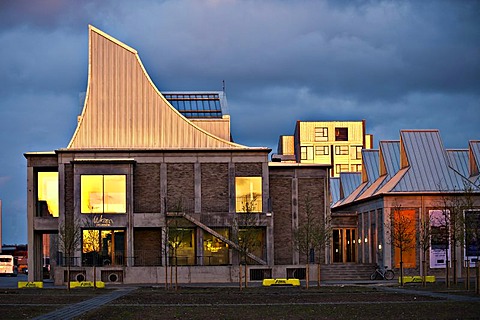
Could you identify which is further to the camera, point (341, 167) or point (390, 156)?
point (341, 167)

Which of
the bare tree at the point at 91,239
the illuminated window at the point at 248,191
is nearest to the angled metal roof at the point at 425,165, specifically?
the illuminated window at the point at 248,191

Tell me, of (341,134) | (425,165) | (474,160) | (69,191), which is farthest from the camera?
(341,134)

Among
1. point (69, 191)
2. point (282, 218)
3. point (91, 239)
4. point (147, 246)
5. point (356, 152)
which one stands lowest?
point (147, 246)

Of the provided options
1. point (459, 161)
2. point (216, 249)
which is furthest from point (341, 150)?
point (216, 249)

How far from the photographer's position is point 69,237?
61.5 m

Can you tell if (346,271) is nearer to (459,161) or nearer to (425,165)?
(425,165)

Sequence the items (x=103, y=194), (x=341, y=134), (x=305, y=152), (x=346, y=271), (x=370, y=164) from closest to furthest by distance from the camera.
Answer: (x=103, y=194), (x=346, y=271), (x=370, y=164), (x=305, y=152), (x=341, y=134)

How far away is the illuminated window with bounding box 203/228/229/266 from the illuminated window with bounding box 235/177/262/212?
97.1 inches

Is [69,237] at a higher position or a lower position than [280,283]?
higher

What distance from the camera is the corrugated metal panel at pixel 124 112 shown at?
7431cm

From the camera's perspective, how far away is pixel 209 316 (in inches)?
1287

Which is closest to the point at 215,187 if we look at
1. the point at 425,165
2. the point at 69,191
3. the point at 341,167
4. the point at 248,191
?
the point at 248,191

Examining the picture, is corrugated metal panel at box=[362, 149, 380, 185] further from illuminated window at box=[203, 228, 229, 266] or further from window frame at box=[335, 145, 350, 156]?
window frame at box=[335, 145, 350, 156]

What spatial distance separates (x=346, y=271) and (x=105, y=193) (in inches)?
865
